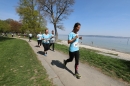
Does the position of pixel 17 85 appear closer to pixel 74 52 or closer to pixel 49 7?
pixel 74 52

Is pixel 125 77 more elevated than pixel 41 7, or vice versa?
pixel 41 7

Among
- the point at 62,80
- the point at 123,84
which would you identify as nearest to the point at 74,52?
the point at 62,80

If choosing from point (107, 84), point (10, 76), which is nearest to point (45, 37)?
Answer: point (10, 76)

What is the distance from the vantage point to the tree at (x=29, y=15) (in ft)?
107

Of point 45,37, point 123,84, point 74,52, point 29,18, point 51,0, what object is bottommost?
point 123,84

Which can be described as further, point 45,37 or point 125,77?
point 45,37

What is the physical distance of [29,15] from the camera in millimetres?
33406

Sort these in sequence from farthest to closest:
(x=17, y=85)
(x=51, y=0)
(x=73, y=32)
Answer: (x=51, y=0), (x=73, y=32), (x=17, y=85)

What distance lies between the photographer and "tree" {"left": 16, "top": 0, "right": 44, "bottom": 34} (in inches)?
1288

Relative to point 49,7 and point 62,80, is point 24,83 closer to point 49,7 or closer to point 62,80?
point 62,80

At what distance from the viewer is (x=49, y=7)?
26328 millimetres

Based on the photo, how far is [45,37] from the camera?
759cm

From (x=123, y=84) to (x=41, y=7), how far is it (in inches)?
1032

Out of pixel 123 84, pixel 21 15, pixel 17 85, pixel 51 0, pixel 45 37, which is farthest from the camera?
pixel 21 15
